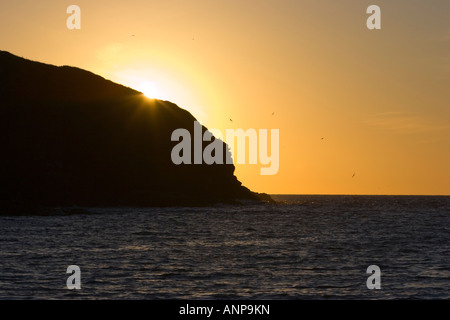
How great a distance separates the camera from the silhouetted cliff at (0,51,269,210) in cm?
12575

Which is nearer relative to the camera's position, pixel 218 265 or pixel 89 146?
pixel 218 265

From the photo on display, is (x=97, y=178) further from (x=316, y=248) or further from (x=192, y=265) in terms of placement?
(x=192, y=265)

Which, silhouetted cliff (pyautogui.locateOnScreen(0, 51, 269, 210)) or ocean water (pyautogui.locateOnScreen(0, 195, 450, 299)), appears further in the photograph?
silhouetted cliff (pyautogui.locateOnScreen(0, 51, 269, 210))

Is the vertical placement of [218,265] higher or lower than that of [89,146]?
lower

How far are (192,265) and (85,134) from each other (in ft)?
371

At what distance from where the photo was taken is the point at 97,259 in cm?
4044

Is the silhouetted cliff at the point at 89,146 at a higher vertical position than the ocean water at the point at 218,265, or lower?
higher

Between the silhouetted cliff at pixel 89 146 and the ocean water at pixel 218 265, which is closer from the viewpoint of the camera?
the ocean water at pixel 218 265

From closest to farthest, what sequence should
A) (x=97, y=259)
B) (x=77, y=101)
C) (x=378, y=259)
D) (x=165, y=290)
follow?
1. (x=165, y=290)
2. (x=97, y=259)
3. (x=378, y=259)
4. (x=77, y=101)

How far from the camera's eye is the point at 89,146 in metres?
143

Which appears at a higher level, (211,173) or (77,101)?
(77,101)

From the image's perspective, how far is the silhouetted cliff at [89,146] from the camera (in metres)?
126
